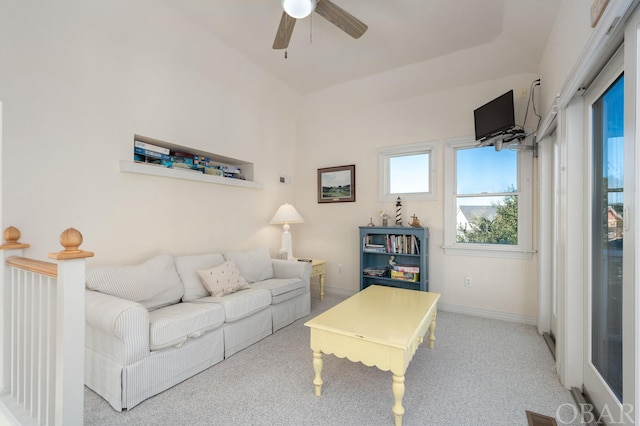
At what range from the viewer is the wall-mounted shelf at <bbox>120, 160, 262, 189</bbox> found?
2523 mm

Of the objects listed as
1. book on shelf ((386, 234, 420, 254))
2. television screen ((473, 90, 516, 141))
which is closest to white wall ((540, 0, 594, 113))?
television screen ((473, 90, 516, 141))

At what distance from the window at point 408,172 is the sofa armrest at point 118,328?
3.11m

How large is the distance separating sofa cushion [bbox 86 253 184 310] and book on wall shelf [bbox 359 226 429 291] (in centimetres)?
227

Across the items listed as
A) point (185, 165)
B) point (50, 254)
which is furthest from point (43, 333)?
point (185, 165)

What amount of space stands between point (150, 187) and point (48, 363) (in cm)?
167

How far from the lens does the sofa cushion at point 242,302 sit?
7.80ft

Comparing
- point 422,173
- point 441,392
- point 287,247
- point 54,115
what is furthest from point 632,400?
point 54,115

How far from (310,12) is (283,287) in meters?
2.42

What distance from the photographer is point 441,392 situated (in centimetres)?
190

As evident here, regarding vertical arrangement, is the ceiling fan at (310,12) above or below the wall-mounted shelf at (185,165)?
above

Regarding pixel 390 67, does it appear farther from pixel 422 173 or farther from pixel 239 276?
pixel 239 276

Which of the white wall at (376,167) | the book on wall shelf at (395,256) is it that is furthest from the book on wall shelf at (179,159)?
the book on wall shelf at (395,256)

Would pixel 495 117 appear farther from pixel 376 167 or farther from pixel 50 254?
pixel 50 254

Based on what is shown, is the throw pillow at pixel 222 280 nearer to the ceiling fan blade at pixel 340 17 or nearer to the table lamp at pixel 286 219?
the table lamp at pixel 286 219
